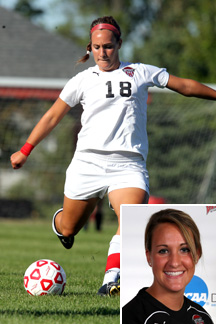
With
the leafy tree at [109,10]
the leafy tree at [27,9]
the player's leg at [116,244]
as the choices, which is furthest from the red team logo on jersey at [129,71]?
the leafy tree at [27,9]

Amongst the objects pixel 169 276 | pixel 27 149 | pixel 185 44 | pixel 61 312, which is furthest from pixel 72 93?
pixel 185 44

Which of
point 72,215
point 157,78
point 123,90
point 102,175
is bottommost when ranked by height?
point 72,215

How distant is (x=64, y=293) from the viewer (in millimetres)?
6613

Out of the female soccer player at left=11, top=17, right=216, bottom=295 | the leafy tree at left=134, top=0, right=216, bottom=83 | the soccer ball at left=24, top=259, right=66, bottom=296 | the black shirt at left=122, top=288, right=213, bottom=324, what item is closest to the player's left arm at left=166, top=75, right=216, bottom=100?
the female soccer player at left=11, top=17, right=216, bottom=295

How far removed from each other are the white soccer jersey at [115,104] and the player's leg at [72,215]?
0.50 metres

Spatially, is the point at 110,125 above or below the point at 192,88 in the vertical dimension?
below

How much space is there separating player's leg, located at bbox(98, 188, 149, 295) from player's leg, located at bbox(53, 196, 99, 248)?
427 millimetres

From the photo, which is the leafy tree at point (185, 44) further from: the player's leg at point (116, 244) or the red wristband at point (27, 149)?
the player's leg at point (116, 244)

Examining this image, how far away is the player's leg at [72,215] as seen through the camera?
264 inches

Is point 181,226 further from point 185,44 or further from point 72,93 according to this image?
point 185,44

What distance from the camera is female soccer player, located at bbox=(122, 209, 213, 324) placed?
4.51 m

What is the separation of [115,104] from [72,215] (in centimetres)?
112

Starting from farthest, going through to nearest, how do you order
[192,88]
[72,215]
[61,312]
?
[72,215] → [192,88] → [61,312]

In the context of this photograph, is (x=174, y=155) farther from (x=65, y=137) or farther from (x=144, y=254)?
(x=144, y=254)
